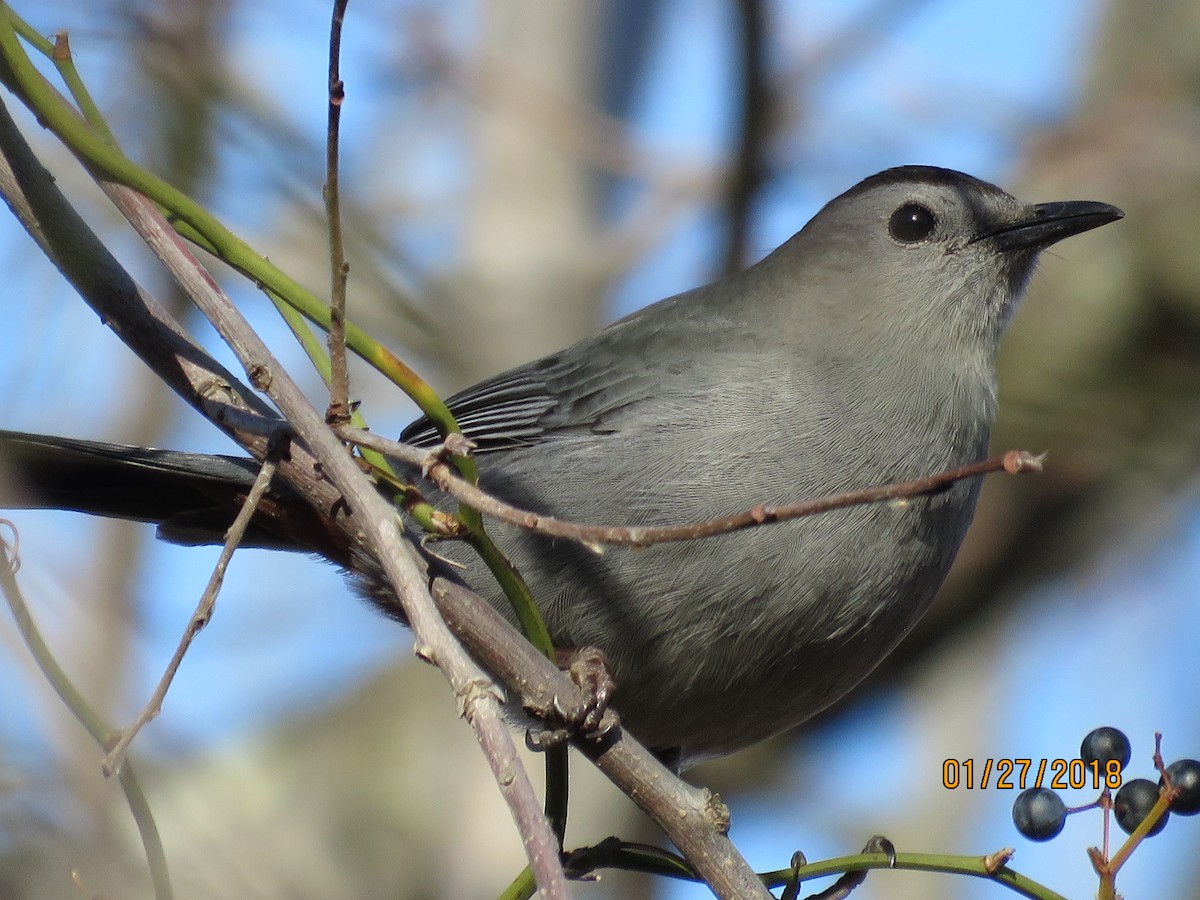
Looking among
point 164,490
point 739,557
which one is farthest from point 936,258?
point 164,490

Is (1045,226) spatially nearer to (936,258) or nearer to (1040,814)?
(936,258)

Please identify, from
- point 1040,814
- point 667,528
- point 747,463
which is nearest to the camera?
point 667,528

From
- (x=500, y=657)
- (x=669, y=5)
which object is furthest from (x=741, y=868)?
(x=669, y=5)

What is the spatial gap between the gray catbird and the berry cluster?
2.80 feet

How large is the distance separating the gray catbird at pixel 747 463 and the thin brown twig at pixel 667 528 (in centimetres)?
139

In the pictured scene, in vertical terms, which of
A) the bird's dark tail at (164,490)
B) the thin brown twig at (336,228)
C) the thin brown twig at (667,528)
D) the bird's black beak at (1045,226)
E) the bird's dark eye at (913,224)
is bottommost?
the thin brown twig at (667,528)

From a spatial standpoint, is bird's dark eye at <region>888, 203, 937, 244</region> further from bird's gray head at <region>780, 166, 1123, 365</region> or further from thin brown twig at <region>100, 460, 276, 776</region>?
thin brown twig at <region>100, 460, 276, 776</region>

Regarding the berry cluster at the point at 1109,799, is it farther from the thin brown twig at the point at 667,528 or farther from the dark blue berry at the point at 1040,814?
the thin brown twig at the point at 667,528

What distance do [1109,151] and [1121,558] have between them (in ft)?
8.29

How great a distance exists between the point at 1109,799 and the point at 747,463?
1.33 metres

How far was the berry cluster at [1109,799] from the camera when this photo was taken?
103 inches

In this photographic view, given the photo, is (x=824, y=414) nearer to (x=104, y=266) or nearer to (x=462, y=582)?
(x=462, y=582)

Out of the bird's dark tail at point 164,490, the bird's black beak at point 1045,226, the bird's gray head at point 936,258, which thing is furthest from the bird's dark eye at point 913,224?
the bird's dark tail at point 164,490

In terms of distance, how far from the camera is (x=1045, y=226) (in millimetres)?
4469
